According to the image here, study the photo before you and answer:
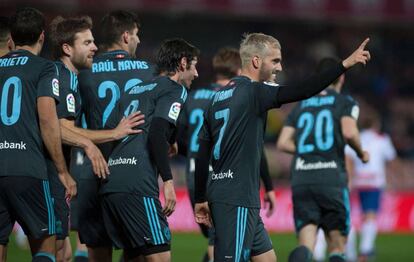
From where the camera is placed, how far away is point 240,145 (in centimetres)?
734

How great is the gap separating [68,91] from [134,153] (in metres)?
0.72

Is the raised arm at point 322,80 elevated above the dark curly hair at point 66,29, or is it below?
below

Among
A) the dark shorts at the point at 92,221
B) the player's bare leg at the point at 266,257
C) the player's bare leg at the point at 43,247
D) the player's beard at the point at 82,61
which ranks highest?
the player's beard at the point at 82,61

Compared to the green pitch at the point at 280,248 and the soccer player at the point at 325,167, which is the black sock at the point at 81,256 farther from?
the green pitch at the point at 280,248

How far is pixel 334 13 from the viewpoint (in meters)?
20.2

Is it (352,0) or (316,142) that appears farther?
(352,0)

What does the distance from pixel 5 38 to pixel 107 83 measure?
0.93 meters

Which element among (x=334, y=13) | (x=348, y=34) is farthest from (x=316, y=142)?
(x=348, y=34)

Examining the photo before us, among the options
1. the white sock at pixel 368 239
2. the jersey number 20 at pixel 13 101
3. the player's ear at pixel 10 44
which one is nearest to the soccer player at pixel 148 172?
the jersey number 20 at pixel 13 101

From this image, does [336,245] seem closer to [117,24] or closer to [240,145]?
[240,145]

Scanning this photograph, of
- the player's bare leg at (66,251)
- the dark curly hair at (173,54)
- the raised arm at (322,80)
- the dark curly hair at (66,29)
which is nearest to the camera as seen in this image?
the raised arm at (322,80)

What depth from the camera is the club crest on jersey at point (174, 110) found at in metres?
7.53

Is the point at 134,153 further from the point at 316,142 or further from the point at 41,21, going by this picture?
the point at 316,142

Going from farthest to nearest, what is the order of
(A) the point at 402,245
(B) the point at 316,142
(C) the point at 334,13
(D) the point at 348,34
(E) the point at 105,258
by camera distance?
1. (D) the point at 348,34
2. (C) the point at 334,13
3. (A) the point at 402,245
4. (B) the point at 316,142
5. (E) the point at 105,258
